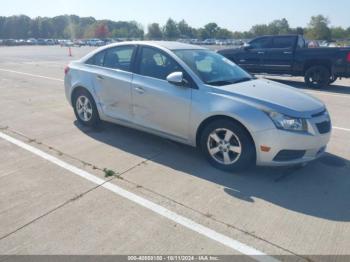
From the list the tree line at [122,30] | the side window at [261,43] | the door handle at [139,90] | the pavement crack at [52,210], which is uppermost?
the tree line at [122,30]

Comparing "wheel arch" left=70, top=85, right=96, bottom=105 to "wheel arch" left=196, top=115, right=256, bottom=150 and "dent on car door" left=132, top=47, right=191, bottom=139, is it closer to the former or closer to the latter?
"dent on car door" left=132, top=47, right=191, bottom=139

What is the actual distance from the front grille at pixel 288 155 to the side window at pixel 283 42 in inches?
345

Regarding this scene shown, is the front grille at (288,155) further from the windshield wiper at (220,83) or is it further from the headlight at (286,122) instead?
the windshield wiper at (220,83)

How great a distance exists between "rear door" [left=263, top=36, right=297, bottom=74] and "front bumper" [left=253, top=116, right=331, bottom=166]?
8.17 meters

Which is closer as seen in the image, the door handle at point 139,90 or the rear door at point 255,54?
the door handle at point 139,90

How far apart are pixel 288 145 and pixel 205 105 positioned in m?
1.13

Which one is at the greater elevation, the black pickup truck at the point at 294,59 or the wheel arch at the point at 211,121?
the black pickup truck at the point at 294,59

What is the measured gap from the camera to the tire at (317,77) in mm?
10719

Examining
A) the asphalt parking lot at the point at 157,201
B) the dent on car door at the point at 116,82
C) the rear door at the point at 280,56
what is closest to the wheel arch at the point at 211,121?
the asphalt parking lot at the point at 157,201

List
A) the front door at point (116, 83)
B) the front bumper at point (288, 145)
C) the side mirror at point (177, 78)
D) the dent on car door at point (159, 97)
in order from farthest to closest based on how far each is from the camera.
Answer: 1. the front door at point (116, 83)
2. the dent on car door at point (159, 97)
3. the side mirror at point (177, 78)
4. the front bumper at point (288, 145)

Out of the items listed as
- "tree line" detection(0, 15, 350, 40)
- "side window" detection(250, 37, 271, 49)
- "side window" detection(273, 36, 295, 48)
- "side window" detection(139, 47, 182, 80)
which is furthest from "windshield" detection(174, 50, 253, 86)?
"tree line" detection(0, 15, 350, 40)

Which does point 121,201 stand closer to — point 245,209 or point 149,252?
point 149,252

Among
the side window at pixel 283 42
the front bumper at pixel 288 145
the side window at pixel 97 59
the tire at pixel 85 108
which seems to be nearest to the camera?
the front bumper at pixel 288 145

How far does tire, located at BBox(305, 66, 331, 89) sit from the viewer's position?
10719 millimetres
